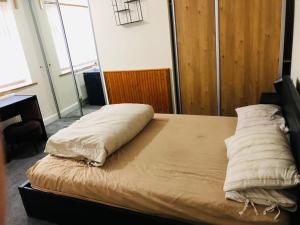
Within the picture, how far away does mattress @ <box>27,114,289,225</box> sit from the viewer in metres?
1.37

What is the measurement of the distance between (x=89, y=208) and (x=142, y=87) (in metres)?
2.13

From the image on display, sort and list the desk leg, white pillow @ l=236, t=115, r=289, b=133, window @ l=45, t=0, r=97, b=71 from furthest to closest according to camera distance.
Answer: window @ l=45, t=0, r=97, b=71, the desk leg, white pillow @ l=236, t=115, r=289, b=133

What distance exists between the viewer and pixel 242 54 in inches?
113

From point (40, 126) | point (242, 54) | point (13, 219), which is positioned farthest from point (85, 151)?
point (242, 54)

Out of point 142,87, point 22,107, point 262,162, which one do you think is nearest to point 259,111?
point 262,162

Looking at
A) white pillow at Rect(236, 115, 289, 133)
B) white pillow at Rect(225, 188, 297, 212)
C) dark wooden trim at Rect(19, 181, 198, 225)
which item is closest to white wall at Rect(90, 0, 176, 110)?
white pillow at Rect(236, 115, 289, 133)

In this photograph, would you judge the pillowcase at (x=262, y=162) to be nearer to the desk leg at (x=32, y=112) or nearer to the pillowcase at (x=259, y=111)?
the pillowcase at (x=259, y=111)

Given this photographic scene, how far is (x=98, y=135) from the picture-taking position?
193 centimetres

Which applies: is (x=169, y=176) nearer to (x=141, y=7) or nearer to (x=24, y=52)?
(x=141, y=7)

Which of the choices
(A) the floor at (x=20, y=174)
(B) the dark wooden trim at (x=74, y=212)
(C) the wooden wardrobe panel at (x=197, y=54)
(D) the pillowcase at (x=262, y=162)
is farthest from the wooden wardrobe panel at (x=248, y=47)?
(A) the floor at (x=20, y=174)

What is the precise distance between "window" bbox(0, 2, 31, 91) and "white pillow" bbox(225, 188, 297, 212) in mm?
3568

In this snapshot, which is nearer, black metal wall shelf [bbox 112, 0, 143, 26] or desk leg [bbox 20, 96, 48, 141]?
black metal wall shelf [bbox 112, 0, 143, 26]

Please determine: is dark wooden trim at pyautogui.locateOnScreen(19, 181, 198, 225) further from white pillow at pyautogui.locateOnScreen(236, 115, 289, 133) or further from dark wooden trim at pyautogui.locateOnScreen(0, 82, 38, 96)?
dark wooden trim at pyautogui.locateOnScreen(0, 82, 38, 96)

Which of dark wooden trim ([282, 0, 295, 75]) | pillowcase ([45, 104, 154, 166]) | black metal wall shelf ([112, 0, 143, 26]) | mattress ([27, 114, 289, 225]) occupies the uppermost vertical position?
black metal wall shelf ([112, 0, 143, 26])
